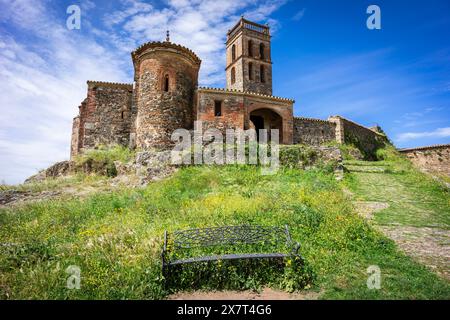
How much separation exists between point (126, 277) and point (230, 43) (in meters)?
33.5

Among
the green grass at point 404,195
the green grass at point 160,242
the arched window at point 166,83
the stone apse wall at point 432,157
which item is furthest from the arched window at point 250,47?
the green grass at point 160,242

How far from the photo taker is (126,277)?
4883 millimetres

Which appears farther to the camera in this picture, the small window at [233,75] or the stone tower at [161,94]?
the small window at [233,75]

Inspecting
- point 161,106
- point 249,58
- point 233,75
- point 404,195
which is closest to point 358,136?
point 249,58

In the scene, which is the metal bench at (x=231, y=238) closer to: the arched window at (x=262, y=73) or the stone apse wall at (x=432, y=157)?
the stone apse wall at (x=432, y=157)

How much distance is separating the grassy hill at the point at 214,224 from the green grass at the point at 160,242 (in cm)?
2

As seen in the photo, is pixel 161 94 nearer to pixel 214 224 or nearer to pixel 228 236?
pixel 214 224

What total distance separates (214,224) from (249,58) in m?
27.6

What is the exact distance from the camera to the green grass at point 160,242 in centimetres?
469

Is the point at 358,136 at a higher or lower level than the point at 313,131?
higher

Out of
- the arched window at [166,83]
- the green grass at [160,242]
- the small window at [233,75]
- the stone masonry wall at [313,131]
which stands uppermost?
the small window at [233,75]

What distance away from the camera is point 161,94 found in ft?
59.4

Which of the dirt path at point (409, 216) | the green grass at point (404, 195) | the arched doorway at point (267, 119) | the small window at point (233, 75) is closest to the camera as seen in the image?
the dirt path at point (409, 216)
